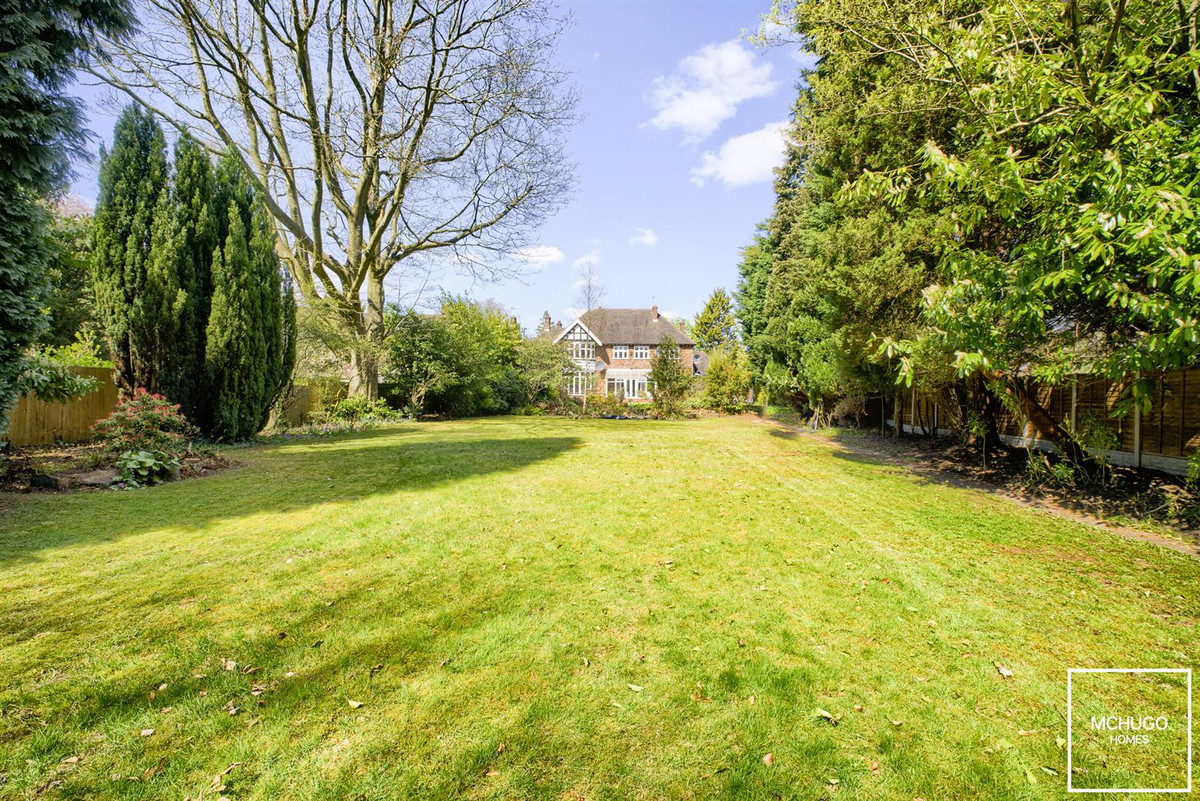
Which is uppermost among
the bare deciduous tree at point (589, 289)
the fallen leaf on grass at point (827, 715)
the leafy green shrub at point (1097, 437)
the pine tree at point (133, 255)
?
the bare deciduous tree at point (589, 289)

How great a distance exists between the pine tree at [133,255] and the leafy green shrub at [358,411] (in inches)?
282

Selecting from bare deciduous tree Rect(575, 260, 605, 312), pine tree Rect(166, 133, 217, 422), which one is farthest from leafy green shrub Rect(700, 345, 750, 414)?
pine tree Rect(166, 133, 217, 422)

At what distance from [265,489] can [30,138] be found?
4.73m

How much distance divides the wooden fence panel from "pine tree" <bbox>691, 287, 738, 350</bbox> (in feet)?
143

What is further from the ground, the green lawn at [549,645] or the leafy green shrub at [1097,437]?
the leafy green shrub at [1097,437]

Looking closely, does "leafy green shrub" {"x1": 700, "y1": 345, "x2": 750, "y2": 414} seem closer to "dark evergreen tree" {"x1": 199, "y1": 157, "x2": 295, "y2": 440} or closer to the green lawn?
"dark evergreen tree" {"x1": 199, "y1": 157, "x2": 295, "y2": 440}

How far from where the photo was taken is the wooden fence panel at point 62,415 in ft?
29.9

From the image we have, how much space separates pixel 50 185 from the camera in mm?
5688

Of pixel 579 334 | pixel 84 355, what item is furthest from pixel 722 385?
pixel 84 355

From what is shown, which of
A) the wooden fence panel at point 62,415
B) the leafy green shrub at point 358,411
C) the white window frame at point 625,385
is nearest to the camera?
the wooden fence panel at point 62,415

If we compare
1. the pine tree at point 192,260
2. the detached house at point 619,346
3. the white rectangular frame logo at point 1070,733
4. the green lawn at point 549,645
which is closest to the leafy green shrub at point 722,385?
the detached house at point 619,346

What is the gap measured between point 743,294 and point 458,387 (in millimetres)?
18790

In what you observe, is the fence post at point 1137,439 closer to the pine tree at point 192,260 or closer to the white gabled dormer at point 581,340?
the pine tree at point 192,260

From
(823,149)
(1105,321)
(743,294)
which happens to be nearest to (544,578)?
(1105,321)
